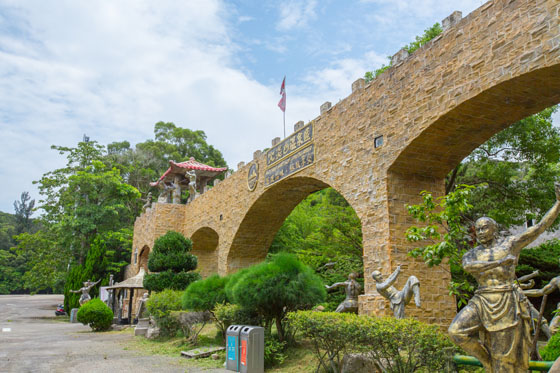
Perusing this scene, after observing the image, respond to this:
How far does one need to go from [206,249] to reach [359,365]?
44.0 ft

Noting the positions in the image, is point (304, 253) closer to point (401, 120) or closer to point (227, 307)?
point (227, 307)

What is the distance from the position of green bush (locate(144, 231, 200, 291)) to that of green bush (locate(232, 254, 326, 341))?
509cm

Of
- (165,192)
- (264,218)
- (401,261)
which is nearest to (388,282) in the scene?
(401,261)

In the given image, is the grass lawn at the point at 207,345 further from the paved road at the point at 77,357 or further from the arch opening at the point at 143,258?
the arch opening at the point at 143,258

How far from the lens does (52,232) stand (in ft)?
74.7

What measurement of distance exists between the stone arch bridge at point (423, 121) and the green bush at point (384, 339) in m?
1.65

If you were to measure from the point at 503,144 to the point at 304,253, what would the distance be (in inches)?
251

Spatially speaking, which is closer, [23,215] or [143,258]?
[143,258]

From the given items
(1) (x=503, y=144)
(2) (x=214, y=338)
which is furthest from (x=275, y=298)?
(1) (x=503, y=144)

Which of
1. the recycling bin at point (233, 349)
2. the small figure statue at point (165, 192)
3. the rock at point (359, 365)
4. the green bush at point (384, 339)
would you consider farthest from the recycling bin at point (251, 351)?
the small figure statue at point (165, 192)

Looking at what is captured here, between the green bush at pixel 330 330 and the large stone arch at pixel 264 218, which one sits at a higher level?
the large stone arch at pixel 264 218

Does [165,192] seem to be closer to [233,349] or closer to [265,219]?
[265,219]

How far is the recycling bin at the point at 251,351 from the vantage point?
21.1 feet

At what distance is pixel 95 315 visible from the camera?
13.3m
